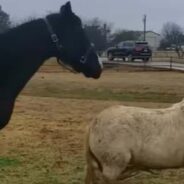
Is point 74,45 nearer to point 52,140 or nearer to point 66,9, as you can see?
point 66,9

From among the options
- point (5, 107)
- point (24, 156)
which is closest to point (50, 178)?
point (24, 156)

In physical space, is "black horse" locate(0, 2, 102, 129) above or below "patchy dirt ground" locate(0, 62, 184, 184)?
above

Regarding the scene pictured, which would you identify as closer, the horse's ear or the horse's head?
the horse's ear

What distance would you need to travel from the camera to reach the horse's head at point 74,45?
19.2ft

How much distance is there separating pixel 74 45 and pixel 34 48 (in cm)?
43

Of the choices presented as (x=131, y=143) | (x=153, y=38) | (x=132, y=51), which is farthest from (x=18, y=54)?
(x=153, y=38)

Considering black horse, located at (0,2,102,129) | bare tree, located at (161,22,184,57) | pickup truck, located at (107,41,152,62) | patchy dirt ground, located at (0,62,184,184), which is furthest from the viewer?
bare tree, located at (161,22,184,57)

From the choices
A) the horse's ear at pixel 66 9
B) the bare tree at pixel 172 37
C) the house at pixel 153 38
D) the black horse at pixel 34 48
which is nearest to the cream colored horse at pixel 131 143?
the black horse at pixel 34 48

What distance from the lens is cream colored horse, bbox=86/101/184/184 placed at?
229 inches

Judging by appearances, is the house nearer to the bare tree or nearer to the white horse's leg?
the bare tree

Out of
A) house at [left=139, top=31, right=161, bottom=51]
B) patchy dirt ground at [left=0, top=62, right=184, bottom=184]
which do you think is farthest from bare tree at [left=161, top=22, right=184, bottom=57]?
patchy dirt ground at [left=0, top=62, right=184, bottom=184]

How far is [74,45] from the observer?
5973 millimetres

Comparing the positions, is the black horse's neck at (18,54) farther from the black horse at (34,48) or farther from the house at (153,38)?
the house at (153,38)

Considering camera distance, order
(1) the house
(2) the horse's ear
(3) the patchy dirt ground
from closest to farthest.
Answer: (2) the horse's ear < (3) the patchy dirt ground < (1) the house
